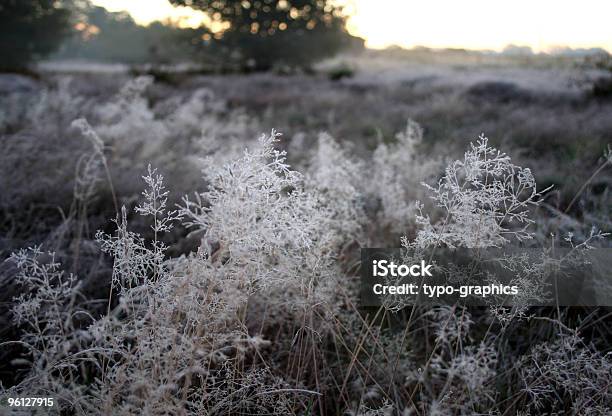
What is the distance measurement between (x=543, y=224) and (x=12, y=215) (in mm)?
3494

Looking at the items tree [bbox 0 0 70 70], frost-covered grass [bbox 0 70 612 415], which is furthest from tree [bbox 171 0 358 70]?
frost-covered grass [bbox 0 70 612 415]

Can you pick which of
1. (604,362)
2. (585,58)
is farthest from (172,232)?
(585,58)

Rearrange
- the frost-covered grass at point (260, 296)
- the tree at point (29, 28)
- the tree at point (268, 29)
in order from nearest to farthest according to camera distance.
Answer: the frost-covered grass at point (260, 296)
the tree at point (29, 28)
the tree at point (268, 29)

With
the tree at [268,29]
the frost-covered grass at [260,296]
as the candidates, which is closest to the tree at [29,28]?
the tree at [268,29]

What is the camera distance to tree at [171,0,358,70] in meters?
25.3

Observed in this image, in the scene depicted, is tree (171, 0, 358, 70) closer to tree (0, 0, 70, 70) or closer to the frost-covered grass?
tree (0, 0, 70, 70)

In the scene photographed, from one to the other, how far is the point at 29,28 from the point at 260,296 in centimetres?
2897

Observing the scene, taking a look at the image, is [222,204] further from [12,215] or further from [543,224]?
[543,224]

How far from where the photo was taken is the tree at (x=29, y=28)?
2338cm

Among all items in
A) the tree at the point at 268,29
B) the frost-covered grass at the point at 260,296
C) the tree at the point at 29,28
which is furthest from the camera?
the tree at the point at 268,29

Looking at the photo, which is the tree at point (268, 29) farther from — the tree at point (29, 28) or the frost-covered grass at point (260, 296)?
the frost-covered grass at point (260, 296)

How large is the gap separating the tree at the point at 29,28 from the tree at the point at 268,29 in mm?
8443

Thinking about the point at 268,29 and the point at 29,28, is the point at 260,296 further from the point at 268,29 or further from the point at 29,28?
the point at 29,28

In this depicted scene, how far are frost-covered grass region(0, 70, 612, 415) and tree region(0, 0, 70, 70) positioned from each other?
24.0m
